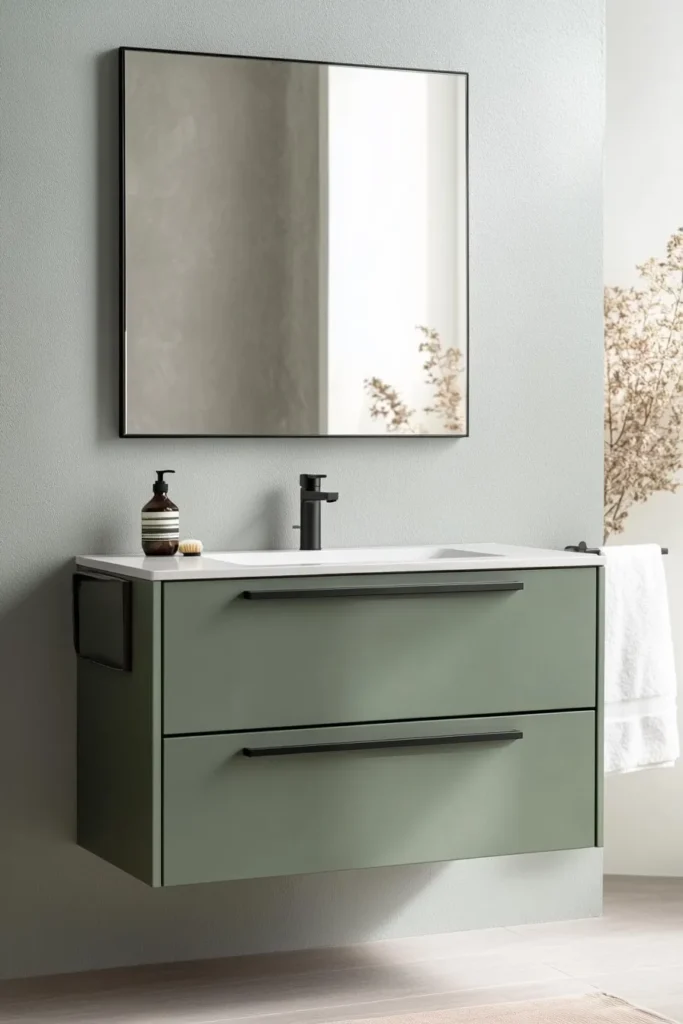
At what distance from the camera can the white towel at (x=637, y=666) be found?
3.11 m

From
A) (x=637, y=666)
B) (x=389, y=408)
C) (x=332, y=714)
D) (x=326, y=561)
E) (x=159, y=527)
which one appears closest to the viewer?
(x=332, y=714)

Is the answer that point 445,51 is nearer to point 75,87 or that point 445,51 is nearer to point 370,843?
point 75,87

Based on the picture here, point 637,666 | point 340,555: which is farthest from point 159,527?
point 637,666

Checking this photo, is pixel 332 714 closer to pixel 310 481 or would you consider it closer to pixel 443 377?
pixel 310 481

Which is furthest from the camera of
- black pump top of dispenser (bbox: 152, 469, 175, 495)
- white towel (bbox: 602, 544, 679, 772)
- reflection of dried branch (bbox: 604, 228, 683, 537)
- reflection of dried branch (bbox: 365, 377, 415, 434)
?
reflection of dried branch (bbox: 604, 228, 683, 537)

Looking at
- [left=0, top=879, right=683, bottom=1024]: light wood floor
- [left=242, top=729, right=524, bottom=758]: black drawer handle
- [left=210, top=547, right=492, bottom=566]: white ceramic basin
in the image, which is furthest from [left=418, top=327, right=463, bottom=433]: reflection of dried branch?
[left=0, top=879, right=683, bottom=1024]: light wood floor

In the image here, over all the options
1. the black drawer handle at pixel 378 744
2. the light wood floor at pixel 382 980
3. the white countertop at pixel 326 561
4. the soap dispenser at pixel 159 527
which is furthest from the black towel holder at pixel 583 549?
the soap dispenser at pixel 159 527

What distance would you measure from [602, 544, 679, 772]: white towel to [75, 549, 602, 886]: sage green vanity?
0.38 meters

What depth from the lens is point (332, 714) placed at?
2.53 m

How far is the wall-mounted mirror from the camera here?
2.81 meters

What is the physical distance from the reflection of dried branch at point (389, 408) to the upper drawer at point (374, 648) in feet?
1.68

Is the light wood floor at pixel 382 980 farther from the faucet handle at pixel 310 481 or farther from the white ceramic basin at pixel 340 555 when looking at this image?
the faucet handle at pixel 310 481

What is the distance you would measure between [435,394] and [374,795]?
0.92 m

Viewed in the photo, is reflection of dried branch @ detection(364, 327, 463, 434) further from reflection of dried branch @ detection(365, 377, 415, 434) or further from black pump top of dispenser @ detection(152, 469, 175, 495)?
black pump top of dispenser @ detection(152, 469, 175, 495)
